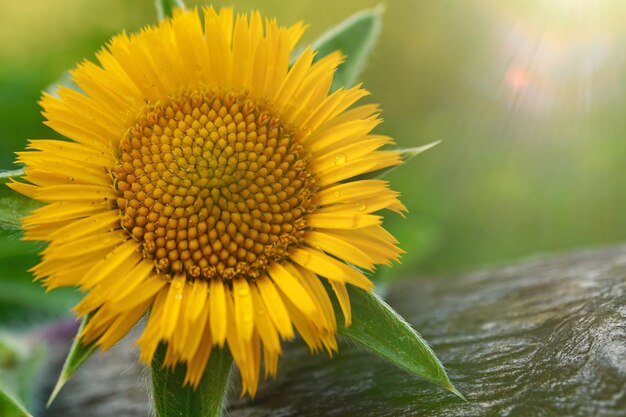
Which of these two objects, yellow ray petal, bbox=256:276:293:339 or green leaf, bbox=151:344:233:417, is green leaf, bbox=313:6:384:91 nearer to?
yellow ray petal, bbox=256:276:293:339

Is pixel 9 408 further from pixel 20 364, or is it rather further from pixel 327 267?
pixel 20 364

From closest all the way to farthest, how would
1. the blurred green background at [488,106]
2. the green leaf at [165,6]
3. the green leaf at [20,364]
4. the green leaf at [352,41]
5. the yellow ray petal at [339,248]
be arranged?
the yellow ray petal at [339,248], the green leaf at [165,6], the green leaf at [352,41], the green leaf at [20,364], the blurred green background at [488,106]

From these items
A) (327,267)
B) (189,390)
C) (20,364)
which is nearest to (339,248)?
(327,267)

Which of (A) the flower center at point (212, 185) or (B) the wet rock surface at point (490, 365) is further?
(A) the flower center at point (212, 185)

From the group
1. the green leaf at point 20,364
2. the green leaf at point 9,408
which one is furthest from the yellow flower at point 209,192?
the green leaf at point 20,364

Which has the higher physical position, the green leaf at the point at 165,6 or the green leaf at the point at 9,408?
the green leaf at the point at 165,6

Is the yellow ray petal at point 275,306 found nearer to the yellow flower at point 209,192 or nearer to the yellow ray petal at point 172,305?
the yellow flower at point 209,192

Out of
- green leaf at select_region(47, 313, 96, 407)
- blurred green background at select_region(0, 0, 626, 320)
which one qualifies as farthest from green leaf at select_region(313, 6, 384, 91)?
blurred green background at select_region(0, 0, 626, 320)
